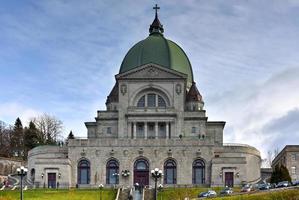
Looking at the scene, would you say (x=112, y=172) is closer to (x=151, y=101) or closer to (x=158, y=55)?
(x=151, y=101)

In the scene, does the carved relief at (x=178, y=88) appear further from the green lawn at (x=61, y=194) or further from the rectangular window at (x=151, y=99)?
the green lawn at (x=61, y=194)

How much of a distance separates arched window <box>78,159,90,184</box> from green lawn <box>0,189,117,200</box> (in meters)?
11.8

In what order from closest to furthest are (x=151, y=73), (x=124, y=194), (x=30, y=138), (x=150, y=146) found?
A: (x=124, y=194) < (x=150, y=146) < (x=151, y=73) < (x=30, y=138)

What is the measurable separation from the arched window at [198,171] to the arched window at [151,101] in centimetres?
1437

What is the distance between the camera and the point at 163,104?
122 m

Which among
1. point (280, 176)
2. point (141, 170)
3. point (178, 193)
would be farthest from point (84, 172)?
point (280, 176)

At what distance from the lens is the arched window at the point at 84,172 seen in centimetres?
11112

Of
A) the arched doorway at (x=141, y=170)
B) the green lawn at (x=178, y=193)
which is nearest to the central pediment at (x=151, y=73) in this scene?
the arched doorway at (x=141, y=170)

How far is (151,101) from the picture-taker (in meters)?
123

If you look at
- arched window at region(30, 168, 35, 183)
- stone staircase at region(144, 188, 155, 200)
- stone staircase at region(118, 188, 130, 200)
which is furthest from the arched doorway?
arched window at region(30, 168, 35, 183)

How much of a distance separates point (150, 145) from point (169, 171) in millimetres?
4533

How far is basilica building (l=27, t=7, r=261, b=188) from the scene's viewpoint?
11050cm

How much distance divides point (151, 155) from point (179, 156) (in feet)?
12.9

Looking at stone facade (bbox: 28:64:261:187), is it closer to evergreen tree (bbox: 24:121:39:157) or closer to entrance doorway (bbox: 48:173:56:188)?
entrance doorway (bbox: 48:173:56:188)
